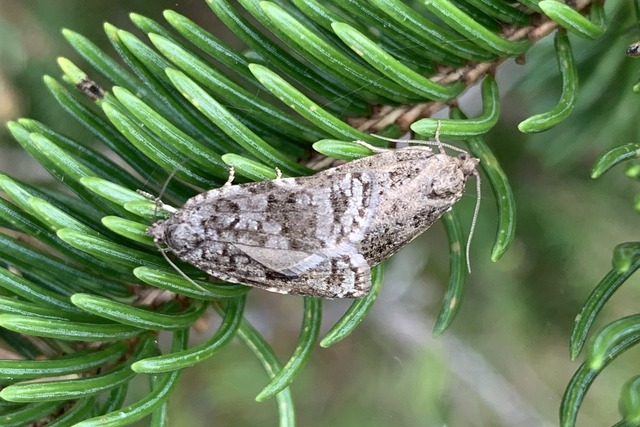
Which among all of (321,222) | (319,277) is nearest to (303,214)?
(321,222)

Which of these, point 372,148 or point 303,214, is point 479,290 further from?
point 372,148

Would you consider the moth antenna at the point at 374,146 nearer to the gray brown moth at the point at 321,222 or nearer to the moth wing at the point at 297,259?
the gray brown moth at the point at 321,222

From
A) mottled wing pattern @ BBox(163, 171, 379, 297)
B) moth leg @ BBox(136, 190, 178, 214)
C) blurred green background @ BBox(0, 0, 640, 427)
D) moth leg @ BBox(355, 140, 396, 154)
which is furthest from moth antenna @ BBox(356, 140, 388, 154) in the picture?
blurred green background @ BBox(0, 0, 640, 427)

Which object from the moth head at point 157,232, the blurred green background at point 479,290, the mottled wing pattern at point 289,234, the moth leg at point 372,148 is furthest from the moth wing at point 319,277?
the blurred green background at point 479,290

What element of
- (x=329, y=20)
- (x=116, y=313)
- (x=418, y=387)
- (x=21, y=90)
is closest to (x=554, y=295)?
(x=418, y=387)

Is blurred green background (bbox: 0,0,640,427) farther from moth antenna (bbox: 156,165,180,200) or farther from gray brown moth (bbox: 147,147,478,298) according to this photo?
moth antenna (bbox: 156,165,180,200)

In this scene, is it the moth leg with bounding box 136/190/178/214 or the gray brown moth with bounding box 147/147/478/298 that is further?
the gray brown moth with bounding box 147/147/478/298

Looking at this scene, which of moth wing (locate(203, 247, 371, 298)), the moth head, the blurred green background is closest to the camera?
the moth head
